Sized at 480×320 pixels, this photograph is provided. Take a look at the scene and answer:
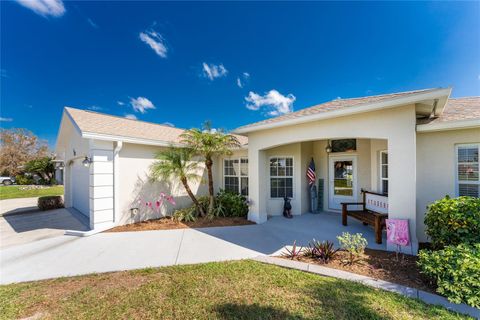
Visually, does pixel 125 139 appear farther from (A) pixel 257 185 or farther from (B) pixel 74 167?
(B) pixel 74 167

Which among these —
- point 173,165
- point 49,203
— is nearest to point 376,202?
point 173,165

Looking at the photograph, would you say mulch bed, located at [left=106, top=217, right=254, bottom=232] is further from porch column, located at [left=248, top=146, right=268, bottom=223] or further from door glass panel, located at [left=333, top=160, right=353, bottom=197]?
door glass panel, located at [left=333, top=160, right=353, bottom=197]

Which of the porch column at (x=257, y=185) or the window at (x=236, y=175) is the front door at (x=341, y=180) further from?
the window at (x=236, y=175)

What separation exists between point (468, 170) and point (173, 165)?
371 inches

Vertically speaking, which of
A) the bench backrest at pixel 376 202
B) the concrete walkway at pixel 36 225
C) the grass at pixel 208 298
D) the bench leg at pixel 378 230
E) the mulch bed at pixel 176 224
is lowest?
the concrete walkway at pixel 36 225

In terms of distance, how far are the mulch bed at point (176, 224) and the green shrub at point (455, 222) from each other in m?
5.49

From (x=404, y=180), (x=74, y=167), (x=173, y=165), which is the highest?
(x=173, y=165)

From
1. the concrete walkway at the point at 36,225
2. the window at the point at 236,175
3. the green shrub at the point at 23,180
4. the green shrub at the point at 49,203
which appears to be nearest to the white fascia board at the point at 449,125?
the window at the point at 236,175

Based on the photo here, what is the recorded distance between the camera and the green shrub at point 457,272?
288 centimetres

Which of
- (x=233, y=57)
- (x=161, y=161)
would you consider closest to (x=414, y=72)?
(x=233, y=57)

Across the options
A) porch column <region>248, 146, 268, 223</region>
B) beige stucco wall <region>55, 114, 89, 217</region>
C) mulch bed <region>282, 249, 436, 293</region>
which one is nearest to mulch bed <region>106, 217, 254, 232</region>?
porch column <region>248, 146, 268, 223</region>

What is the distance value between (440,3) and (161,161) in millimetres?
12484

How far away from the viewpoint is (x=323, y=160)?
9422mm

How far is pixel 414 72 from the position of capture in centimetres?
991
